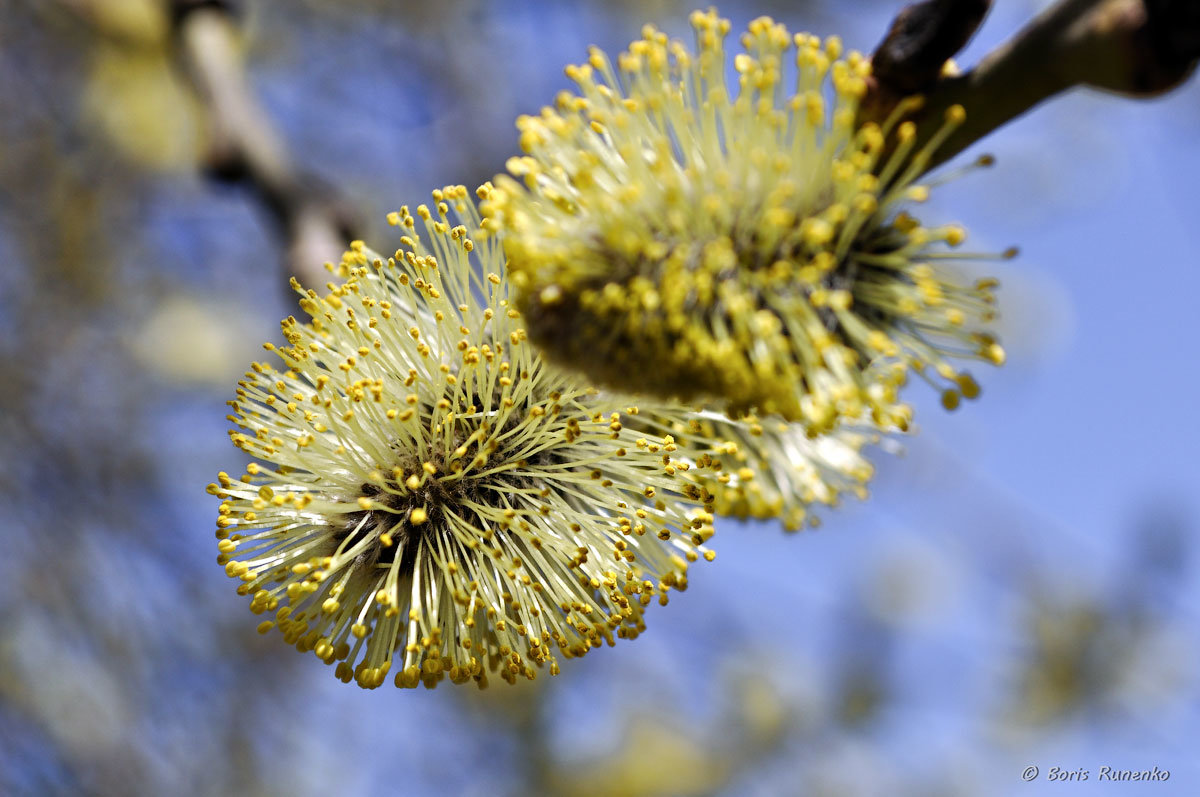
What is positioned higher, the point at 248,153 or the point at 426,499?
the point at 248,153

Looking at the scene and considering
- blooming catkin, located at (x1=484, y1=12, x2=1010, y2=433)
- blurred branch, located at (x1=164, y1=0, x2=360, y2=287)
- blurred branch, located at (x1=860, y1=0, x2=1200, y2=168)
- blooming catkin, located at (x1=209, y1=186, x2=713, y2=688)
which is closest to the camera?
blurred branch, located at (x1=860, y1=0, x2=1200, y2=168)

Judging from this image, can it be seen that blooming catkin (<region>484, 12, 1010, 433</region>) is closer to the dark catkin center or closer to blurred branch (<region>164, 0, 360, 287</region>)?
the dark catkin center

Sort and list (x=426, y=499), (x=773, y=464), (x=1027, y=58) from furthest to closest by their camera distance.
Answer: (x=773, y=464) < (x=426, y=499) < (x=1027, y=58)

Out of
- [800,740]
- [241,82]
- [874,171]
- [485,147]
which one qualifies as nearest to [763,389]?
[874,171]

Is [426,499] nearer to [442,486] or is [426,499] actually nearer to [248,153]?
[442,486]

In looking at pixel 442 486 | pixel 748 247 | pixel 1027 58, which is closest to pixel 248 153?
pixel 442 486

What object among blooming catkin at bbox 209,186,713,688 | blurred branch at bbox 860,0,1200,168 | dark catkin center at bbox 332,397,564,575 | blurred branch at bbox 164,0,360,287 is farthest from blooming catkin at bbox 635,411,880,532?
blurred branch at bbox 164,0,360,287
